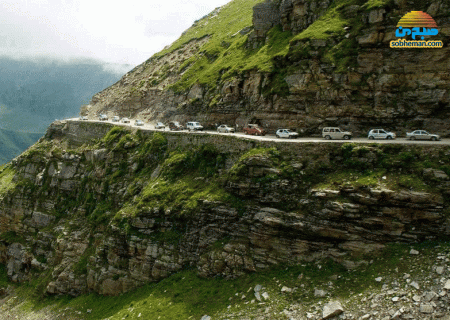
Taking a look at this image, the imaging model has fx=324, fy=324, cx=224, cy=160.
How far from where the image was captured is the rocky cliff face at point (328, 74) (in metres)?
36.9

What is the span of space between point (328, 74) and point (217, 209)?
22651mm

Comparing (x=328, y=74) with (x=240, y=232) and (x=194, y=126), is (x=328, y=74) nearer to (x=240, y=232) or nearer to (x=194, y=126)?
(x=194, y=126)

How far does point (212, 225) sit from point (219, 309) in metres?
8.76

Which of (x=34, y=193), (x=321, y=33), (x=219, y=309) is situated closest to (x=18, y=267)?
(x=34, y=193)

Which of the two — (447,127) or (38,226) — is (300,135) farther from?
(38,226)

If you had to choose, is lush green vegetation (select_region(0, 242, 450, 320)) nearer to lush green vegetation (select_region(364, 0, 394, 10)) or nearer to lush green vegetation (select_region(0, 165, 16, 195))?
lush green vegetation (select_region(364, 0, 394, 10))

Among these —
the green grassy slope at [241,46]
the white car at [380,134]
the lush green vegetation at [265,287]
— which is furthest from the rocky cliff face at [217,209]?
the green grassy slope at [241,46]

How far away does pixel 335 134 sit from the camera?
38.2 meters

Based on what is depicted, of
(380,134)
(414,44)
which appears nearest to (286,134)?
(380,134)

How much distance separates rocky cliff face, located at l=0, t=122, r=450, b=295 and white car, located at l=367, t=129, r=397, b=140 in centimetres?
644

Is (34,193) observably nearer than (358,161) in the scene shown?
No

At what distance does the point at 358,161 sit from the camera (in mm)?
30812

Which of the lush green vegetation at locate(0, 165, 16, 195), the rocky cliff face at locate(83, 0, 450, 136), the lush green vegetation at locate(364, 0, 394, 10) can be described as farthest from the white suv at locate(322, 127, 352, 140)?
the lush green vegetation at locate(0, 165, 16, 195)

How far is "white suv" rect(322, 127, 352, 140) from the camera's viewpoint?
38031mm
